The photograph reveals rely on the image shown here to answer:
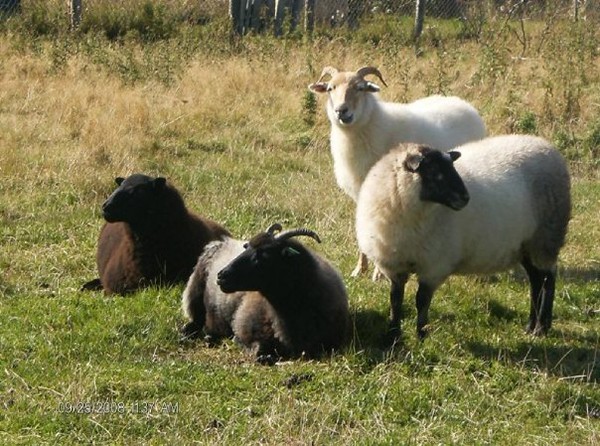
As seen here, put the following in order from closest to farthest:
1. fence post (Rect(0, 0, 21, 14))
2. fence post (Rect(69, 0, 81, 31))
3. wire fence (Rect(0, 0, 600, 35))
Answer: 1. fence post (Rect(69, 0, 81, 31))
2. wire fence (Rect(0, 0, 600, 35))
3. fence post (Rect(0, 0, 21, 14))

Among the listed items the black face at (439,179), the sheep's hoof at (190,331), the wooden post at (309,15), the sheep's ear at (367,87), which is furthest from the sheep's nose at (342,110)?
the wooden post at (309,15)

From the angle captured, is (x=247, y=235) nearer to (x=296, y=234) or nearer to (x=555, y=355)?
(x=296, y=234)

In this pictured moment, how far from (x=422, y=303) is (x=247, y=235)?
8.35 ft

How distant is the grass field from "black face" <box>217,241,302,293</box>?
19.2 inches

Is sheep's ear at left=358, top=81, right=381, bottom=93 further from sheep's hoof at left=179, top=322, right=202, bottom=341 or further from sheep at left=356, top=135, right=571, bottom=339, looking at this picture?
sheep's hoof at left=179, top=322, right=202, bottom=341

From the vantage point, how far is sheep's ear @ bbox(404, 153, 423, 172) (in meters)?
6.52

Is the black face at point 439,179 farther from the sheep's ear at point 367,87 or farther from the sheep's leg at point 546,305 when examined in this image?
the sheep's ear at point 367,87

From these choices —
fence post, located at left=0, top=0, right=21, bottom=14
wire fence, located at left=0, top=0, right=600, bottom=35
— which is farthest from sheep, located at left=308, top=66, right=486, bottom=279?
fence post, located at left=0, top=0, right=21, bottom=14

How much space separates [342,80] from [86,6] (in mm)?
10749

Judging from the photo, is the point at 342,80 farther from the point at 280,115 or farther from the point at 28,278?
the point at 280,115

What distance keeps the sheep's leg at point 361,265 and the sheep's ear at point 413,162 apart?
6.13 ft

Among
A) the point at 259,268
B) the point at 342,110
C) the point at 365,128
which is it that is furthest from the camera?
the point at 365,128

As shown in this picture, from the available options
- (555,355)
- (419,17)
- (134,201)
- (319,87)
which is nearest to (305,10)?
(419,17)

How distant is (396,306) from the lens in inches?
265
